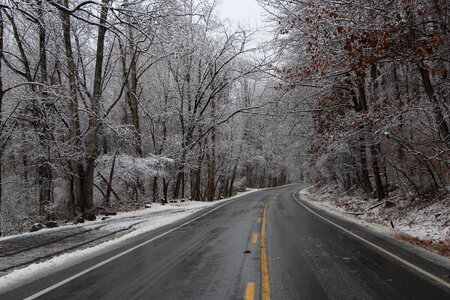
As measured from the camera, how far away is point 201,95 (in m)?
28.0

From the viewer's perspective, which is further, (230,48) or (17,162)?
(230,48)

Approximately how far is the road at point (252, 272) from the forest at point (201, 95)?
4117 millimetres

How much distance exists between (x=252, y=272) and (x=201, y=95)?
2309 centimetres

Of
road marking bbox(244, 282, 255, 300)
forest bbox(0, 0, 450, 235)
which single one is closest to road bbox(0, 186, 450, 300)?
road marking bbox(244, 282, 255, 300)

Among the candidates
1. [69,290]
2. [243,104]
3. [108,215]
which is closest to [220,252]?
[69,290]

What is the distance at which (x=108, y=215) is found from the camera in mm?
16844

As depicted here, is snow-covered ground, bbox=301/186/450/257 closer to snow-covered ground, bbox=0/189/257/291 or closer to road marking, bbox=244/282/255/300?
road marking, bbox=244/282/255/300

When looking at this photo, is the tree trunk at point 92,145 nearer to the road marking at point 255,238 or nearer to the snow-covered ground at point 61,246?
the snow-covered ground at point 61,246

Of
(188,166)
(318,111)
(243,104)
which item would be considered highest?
(243,104)

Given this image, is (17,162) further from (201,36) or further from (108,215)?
(201,36)

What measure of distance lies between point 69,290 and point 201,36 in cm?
2516

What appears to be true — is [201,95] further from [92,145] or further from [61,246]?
[61,246]

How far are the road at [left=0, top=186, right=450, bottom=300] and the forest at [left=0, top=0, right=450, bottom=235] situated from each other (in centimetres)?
412

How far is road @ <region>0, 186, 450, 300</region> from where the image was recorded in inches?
199
